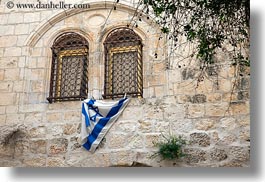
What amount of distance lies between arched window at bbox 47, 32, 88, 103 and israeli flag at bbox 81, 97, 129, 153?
0.16 metres

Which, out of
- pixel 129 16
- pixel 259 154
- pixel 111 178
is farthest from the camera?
pixel 129 16

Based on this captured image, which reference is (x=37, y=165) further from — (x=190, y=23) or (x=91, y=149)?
(x=190, y=23)

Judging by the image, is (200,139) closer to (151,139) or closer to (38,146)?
(151,139)

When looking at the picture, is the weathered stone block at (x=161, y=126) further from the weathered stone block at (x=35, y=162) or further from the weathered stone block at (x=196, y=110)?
the weathered stone block at (x=35, y=162)

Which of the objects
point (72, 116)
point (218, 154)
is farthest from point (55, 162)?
point (218, 154)

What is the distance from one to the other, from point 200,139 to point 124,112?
0.58 m

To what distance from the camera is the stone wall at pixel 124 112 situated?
122 inches

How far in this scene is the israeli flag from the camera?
333 centimetres

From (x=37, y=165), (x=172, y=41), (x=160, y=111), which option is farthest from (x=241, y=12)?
(x=37, y=165)

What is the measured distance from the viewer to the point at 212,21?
286 centimetres

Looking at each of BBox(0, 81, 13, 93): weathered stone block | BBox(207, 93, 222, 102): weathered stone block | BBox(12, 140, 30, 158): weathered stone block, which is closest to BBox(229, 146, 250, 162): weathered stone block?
BBox(207, 93, 222, 102): weathered stone block

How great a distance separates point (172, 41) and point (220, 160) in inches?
36.3

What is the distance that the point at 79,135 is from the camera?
11.0 feet

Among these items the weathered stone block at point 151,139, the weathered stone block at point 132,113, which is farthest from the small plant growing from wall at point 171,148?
the weathered stone block at point 132,113
